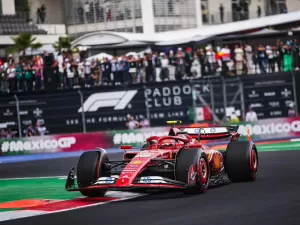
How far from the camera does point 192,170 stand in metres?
13.9

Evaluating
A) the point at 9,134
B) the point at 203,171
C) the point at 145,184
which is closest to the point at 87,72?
the point at 9,134

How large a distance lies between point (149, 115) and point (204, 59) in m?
Answer: 3.31

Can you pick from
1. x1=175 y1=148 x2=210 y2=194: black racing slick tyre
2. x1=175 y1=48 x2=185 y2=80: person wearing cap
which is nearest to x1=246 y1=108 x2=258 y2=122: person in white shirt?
x1=175 y1=48 x2=185 y2=80: person wearing cap

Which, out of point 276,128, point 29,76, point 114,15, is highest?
point 114,15

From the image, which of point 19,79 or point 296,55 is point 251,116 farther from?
point 19,79

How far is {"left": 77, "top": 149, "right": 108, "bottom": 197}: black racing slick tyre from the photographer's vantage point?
573 inches

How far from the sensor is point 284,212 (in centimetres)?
1124

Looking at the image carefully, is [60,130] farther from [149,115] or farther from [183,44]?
[183,44]

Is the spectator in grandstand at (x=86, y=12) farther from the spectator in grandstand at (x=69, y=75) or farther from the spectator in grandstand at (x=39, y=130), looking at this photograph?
the spectator in grandstand at (x=39, y=130)

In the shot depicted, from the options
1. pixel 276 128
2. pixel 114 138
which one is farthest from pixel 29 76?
pixel 276 128

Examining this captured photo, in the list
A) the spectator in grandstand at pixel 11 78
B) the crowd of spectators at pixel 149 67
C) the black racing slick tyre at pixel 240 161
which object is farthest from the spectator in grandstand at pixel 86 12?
the black racing slick tyre at pixel 240 161

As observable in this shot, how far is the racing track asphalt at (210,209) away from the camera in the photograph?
36.0ft

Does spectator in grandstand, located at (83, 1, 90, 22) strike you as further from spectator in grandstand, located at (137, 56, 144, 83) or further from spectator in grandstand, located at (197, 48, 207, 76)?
spectator in grandstand, located at (197, 48, 207, 76)

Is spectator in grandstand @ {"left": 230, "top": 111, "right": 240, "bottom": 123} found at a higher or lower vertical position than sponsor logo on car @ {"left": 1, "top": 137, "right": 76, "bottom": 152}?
higher
